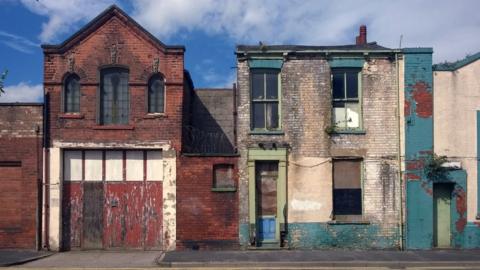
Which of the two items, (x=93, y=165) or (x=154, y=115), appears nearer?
(x=154, y=115)

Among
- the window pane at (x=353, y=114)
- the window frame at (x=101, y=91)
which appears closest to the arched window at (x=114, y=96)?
the window frame at (x=101, y=91)

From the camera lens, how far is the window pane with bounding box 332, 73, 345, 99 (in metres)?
18.6

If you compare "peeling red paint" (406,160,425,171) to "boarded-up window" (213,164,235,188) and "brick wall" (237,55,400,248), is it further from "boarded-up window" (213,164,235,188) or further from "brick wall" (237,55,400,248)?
"boarded-up window" (213,164,235,188)

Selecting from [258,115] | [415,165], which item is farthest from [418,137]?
[258,115]

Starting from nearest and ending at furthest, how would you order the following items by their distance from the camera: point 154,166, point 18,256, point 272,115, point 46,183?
point 18,256 < point 46,183 < point 154,166 < point 272,115

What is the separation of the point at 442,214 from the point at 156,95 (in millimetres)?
10736

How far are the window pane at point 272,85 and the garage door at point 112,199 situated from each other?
14.5 ft

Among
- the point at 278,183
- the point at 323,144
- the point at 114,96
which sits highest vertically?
the point at 114,96

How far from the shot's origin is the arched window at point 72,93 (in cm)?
1833

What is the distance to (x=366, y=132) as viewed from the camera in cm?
1841

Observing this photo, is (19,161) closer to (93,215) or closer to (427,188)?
(93,215)

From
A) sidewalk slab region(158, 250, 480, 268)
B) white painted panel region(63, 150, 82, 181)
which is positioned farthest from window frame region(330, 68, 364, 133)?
white painted panel region(63, 150, 82, 181)

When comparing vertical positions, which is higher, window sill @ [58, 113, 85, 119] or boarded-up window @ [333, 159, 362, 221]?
window sill @ [58, 113, 85, 119]

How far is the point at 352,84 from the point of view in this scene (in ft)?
61.3
